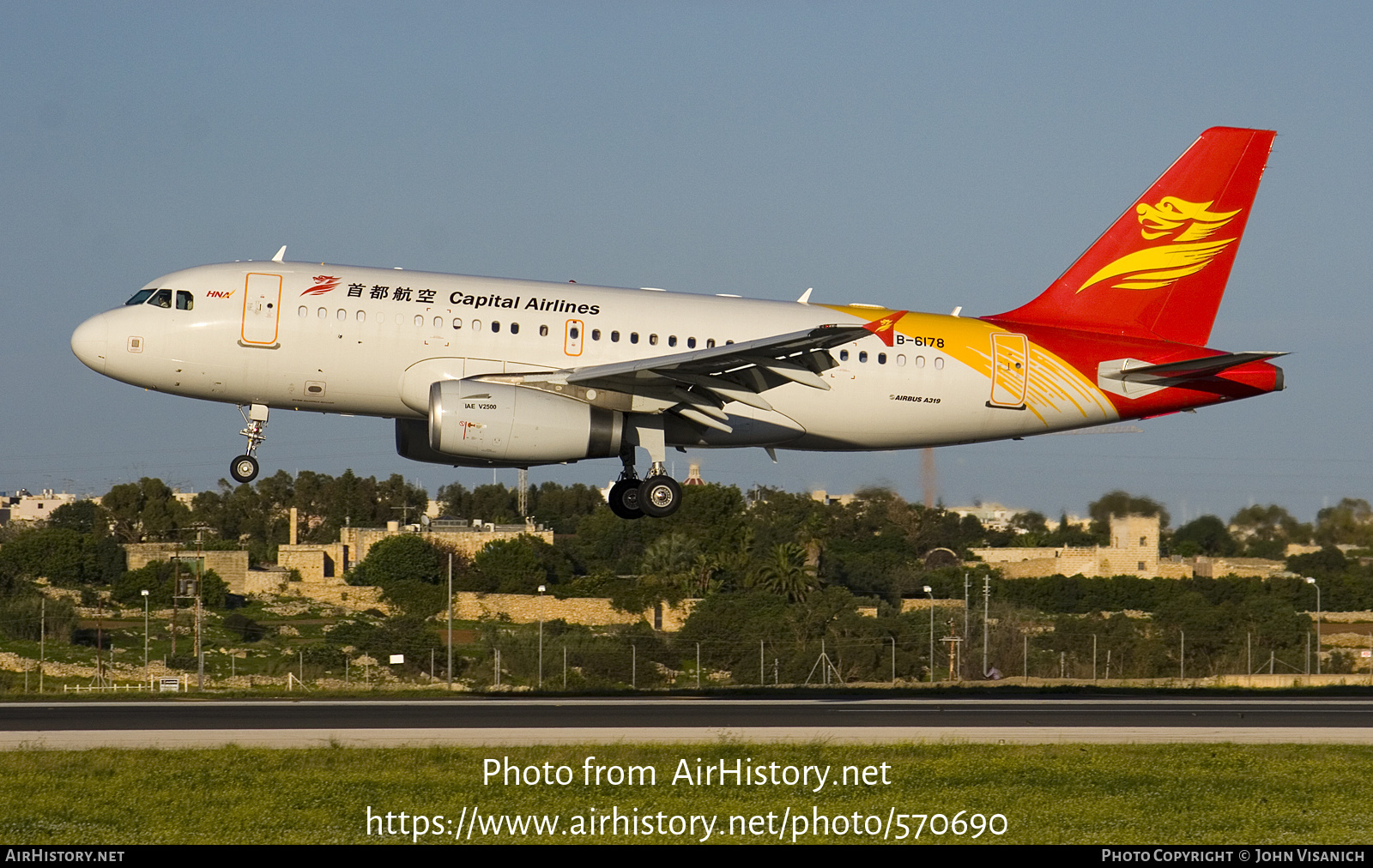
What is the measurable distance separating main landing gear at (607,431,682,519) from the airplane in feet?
0.16

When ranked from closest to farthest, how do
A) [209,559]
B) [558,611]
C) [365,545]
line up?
1. [558,611]
2. [209,559]
3. [365,545]

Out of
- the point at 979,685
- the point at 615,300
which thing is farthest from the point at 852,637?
the point at 615,300

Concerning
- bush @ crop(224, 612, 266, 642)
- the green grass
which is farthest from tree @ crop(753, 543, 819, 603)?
the green grass

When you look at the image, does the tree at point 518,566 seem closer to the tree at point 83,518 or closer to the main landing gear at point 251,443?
the tree at point 83,518

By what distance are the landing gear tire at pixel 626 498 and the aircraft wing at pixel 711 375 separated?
1.87 m

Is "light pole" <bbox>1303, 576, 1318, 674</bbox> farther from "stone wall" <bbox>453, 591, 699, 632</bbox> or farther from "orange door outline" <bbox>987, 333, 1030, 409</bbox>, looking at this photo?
"stone wall" <bbox>453, 591, 699, 632</bbox>

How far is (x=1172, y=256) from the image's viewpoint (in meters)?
34.7

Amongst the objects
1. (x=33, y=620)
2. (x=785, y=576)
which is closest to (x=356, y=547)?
(x=785, y=576)

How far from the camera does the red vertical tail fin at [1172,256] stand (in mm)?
34250

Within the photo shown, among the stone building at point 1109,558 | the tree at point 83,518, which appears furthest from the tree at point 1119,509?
the tree at point 83,518

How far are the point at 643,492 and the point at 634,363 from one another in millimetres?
3400

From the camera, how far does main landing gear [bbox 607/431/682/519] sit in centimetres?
3139

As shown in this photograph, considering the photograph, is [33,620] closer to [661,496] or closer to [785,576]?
[785,576]

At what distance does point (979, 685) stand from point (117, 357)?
2653 cm
